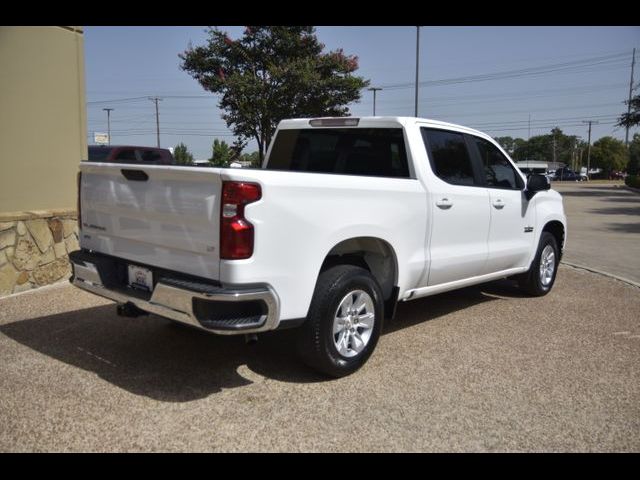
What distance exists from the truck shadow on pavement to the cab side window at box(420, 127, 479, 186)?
1.51m

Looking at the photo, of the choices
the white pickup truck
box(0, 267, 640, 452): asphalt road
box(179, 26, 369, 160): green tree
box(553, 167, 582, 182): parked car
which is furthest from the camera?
box(553, 167, 582, 182): parked car

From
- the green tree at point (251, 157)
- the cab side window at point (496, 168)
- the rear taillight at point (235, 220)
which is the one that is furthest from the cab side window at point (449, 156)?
the green tree at point (251, 157)

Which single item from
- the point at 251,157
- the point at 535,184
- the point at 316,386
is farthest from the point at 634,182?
the point at 316,386

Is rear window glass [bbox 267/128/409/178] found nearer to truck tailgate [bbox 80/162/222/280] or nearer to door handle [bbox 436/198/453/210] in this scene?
door handle [bbox 436/198/453/210]

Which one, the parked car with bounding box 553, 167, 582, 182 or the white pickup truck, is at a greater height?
the parked car with bounding box 553, 167, 582, 182

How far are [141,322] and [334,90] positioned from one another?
46.8 feet

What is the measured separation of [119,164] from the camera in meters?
4.17

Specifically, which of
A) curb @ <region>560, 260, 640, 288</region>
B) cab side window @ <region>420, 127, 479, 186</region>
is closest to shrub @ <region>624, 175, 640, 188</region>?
curb @ <region>560, 260, 640, 288</region>

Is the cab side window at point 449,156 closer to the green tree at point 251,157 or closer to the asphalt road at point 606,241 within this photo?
the asphalt road at point 606,241

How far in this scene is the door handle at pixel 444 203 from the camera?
5.09 m

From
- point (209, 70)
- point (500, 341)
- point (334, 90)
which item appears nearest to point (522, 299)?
point (500, 341)

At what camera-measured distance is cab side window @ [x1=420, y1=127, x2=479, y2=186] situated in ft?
17.3

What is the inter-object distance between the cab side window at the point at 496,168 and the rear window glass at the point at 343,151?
126cm
